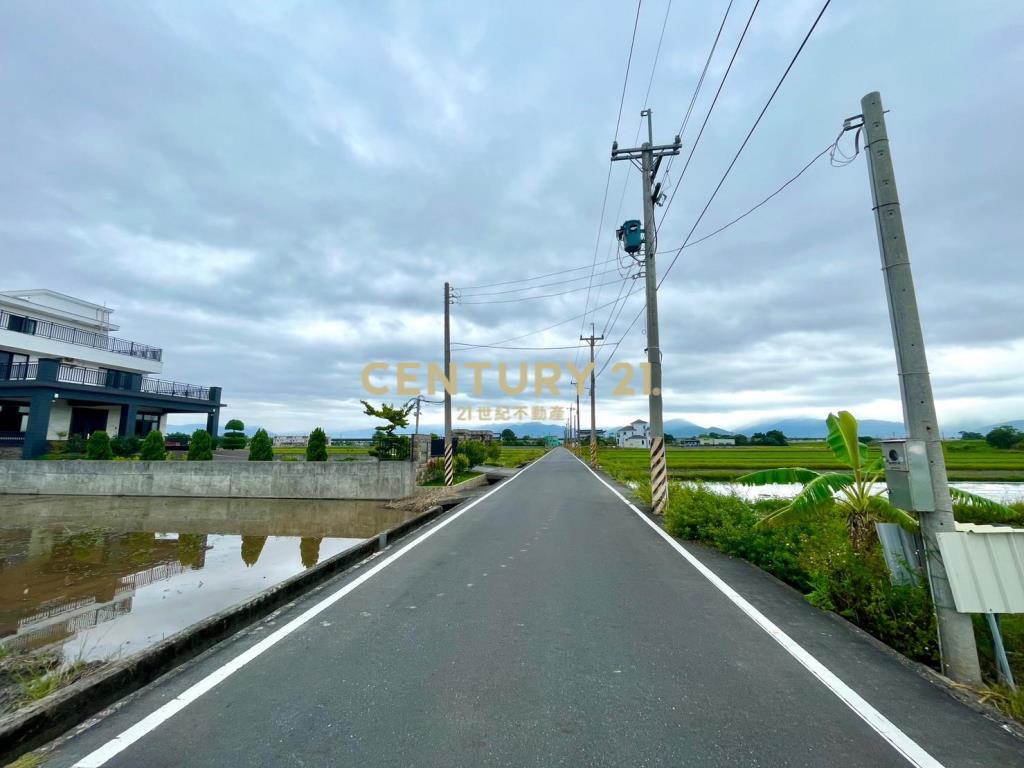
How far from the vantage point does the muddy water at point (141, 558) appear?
6195mm

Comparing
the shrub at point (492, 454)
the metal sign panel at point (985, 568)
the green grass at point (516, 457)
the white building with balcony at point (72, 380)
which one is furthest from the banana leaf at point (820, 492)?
the shrub at point (492, 454)

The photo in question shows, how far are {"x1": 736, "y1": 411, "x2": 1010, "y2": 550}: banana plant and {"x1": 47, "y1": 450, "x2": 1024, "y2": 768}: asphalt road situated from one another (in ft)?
4.89

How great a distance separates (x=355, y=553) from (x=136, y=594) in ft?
10.9

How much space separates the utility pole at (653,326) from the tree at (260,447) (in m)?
17.1

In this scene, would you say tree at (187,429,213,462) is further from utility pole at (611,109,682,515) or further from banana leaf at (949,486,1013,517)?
banana leaf at (949,486,1013,517)

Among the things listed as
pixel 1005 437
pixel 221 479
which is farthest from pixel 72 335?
pixel 1005 437

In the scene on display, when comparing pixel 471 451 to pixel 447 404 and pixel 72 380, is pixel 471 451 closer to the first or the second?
pixel 447 404

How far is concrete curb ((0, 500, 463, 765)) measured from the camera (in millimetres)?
2789

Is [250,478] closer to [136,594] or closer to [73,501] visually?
[73,501]

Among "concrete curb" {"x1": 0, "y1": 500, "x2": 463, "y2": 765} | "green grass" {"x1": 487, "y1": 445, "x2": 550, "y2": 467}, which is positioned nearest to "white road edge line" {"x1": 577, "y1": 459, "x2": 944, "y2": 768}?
"concrete curb" {"x1": 0, "y1": 500, "x2": 463, "y2": 765}

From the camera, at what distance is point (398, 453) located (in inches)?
882

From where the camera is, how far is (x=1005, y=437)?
2356 inches

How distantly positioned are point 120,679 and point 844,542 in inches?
277

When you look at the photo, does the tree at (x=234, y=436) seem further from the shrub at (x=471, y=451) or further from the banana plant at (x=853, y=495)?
the banana plant at (x=853, y=495)
